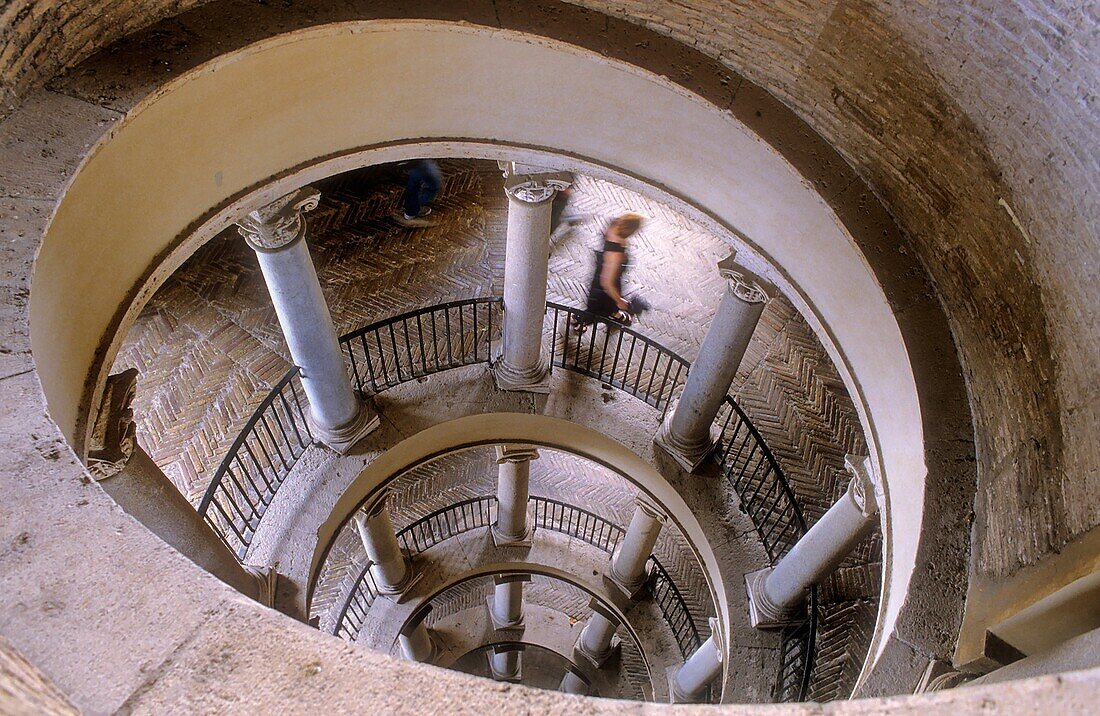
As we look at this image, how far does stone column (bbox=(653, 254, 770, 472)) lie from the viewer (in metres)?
6.23

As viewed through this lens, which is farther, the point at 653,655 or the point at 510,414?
the point at 653,655

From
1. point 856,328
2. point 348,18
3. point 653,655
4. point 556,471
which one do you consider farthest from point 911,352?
point 556,471

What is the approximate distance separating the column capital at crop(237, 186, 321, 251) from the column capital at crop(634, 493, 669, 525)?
458 cm

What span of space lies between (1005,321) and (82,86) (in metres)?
4.91

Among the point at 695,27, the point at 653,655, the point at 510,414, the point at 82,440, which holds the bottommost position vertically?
the point at 82,440

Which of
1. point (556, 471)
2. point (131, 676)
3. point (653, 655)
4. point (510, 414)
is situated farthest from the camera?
point (556, 471)

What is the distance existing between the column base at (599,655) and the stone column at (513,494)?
9.46 feet

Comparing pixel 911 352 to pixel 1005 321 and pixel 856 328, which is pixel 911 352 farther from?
pixel 856 328

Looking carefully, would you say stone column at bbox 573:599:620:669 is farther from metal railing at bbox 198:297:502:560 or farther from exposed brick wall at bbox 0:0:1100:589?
exposed brick wall at bbox 0:0:1100:589

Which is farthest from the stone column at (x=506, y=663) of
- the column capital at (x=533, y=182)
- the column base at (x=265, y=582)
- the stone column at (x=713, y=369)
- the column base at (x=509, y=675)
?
the column capital at (x=533, y=182)

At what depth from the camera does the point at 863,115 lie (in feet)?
14.8

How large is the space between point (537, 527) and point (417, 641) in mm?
2615

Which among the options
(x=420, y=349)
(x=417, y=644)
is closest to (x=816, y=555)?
(x=420, y=349)

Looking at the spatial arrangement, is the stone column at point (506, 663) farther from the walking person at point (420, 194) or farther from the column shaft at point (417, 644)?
the walking person at point (420, 194)
